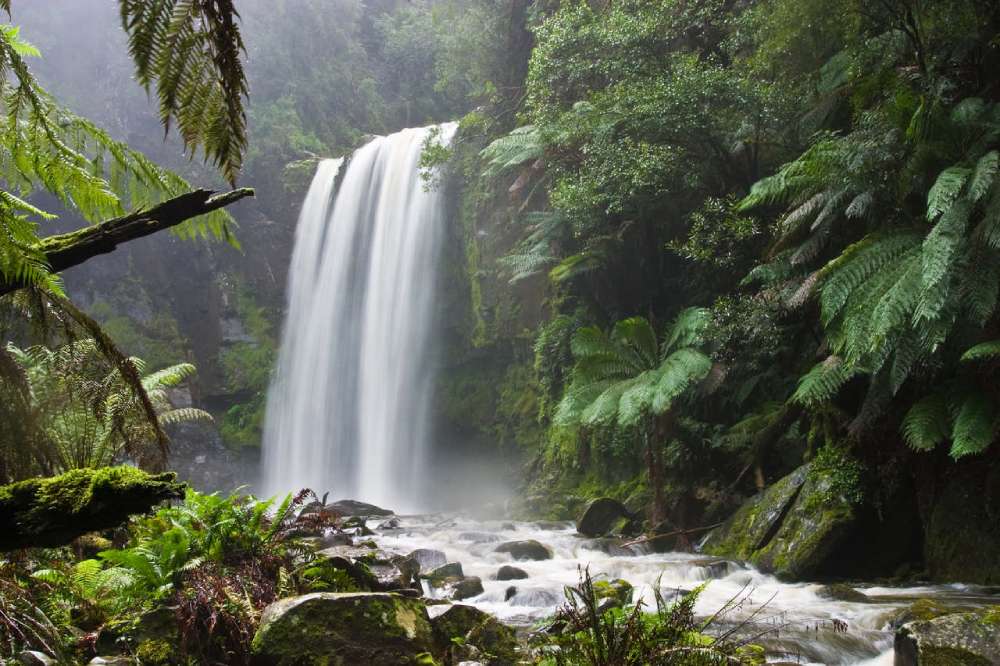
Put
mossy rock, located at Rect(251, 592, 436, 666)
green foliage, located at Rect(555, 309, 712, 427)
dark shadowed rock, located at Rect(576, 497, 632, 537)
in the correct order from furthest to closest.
A: 1. dark shadowed rock, located at Rect(576, 497, 632, 537)
2. green foliage, located at Rect(555, 309, 712, 427)
3. mossy rock, located at Rect(251, 592, 436, 666)

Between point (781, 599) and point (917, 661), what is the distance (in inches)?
105

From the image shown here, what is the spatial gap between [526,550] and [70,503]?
23.1 feet

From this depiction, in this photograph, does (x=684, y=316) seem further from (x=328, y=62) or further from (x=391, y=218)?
(x=328, y=62)

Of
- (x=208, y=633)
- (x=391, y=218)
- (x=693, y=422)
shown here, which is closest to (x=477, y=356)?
(x=391, y=218)

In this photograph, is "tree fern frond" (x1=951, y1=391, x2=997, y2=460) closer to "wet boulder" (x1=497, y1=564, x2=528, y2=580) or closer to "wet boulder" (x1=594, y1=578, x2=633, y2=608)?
"wet boulder" (x1=594, y1=578, x2=633, y2=608)

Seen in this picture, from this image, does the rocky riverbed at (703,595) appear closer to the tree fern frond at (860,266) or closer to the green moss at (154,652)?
the green moss at (154,652)

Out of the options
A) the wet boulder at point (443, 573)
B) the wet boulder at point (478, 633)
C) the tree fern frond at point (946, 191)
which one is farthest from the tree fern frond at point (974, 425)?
the wet boulder at point (443, 573)

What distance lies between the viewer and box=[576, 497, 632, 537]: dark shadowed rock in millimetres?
9656

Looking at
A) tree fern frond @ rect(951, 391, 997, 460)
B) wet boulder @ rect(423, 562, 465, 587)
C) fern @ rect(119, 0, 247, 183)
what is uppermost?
fern @ rect(119, 0, 247, 183)

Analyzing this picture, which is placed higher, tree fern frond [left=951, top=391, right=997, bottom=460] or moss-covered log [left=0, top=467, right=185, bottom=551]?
tree fern frond [left=951, top=391, right=997, bottom=460]

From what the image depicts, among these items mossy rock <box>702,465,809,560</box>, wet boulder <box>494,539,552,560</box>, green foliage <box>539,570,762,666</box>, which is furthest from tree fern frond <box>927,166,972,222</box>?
wet boulder <box>494,539,552,560</box>

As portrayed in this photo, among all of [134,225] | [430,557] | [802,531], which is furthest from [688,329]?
[134,225]

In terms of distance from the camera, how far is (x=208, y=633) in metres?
3.71

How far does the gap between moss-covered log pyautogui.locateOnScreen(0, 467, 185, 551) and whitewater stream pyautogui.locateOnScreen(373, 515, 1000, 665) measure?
5.11 ft
